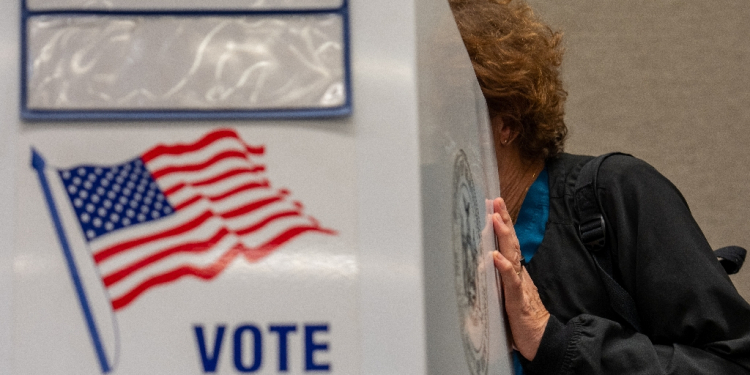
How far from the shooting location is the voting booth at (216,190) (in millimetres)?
605

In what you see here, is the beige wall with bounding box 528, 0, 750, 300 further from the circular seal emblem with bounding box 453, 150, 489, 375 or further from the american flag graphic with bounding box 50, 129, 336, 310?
the american flag graphic with bounding box 50, 129, 336, 310

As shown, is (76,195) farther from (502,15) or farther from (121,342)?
(502,15)

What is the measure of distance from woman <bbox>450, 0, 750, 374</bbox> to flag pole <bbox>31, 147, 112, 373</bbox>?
2.01 feet

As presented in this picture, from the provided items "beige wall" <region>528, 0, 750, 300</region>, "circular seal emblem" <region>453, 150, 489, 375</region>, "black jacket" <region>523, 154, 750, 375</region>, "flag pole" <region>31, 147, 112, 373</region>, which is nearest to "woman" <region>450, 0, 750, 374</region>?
"black jacket" <region>523, 154, 750, 375</region>

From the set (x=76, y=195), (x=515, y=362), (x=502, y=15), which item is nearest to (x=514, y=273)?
(x=515, y=362)

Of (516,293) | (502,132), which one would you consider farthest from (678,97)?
(516,293)

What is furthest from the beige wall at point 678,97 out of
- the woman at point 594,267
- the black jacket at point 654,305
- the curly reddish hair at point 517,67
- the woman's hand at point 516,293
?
the woman's hand at point 516,293

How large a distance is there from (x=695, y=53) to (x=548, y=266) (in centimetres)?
194

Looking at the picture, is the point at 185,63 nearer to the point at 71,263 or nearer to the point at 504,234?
the point at 71,263

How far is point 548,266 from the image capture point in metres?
1.36

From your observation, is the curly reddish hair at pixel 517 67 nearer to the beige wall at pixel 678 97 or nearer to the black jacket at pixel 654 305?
the black jacket at pixel 654 305

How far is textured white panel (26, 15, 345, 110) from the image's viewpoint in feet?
2.05

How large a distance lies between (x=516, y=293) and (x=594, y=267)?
243mm

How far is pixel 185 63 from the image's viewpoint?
631mm
